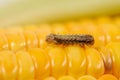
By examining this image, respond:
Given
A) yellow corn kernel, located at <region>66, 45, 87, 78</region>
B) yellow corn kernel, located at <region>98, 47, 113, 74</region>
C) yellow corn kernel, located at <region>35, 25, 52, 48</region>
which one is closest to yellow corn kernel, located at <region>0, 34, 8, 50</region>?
yellow corn kernel, located at <region>35, 25, 52, 48</region>

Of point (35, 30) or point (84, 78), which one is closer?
point (84, 78)

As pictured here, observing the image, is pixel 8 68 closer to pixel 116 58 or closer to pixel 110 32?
pixel 116 58

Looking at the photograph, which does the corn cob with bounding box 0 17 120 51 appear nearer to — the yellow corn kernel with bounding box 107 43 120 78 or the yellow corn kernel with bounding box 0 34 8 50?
the yellow corn kernel with bounding box 0 34 8 50

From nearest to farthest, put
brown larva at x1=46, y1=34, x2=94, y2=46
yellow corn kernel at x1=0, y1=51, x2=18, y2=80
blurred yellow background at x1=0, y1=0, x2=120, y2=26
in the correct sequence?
yellow corn kernel at x1=0, y1=51, x2=18, y2=80, brown larva at x1=46, y1=34, x2=94, y2=46, blurred yellow background at x1=0, y1=0, x2=120, y2=26

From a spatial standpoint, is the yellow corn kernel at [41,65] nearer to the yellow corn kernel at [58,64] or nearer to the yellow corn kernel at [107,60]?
the yellow corn kernel at [58,64]

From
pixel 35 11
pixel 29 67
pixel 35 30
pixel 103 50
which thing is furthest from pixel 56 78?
pixel 35 11

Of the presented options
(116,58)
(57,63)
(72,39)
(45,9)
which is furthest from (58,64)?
(45,9)

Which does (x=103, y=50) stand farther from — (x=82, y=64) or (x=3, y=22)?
(x=3, y=22)

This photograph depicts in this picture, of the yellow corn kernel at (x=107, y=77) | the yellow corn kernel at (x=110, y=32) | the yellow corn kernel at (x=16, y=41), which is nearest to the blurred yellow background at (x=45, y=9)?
the yellow corn kernel at (x=110, y=32)
